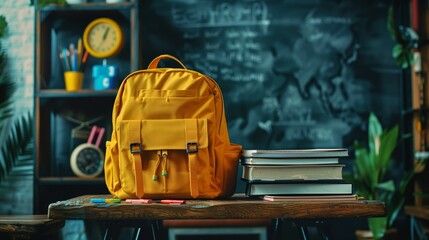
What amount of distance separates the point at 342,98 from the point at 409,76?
0.44 metres

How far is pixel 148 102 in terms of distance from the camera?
5.31ft

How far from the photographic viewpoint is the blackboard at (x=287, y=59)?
386cm

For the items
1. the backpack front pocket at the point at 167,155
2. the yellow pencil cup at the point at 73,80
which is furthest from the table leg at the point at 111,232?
the yellow pencil cup at the point at 73,80

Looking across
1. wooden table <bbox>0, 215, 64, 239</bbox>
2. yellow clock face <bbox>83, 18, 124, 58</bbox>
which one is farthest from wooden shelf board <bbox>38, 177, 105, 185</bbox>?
wooden table <bbox>0, 215, 64, 239</bbox>

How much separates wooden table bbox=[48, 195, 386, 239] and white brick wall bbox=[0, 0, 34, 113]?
2.50m

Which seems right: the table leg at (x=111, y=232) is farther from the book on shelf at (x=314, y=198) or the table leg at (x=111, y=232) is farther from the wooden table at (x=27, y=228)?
the wooden table at (x=27, y=228)

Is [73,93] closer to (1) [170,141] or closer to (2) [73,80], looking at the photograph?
(2) [73,80]

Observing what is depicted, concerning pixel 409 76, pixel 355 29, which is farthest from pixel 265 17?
pixel 409 76

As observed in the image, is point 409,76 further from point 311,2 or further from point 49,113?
point 49,113

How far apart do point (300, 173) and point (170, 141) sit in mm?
334

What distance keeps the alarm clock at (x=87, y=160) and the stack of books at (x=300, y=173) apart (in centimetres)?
208

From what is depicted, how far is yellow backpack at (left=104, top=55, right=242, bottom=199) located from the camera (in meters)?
1.59

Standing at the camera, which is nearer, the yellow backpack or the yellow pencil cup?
the yellow backpack

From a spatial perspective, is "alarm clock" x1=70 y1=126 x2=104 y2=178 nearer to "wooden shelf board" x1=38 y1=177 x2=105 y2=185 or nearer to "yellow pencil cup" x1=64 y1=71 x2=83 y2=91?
"wooden shelf board" x1=38 y1=177 x2=105 y2=185
